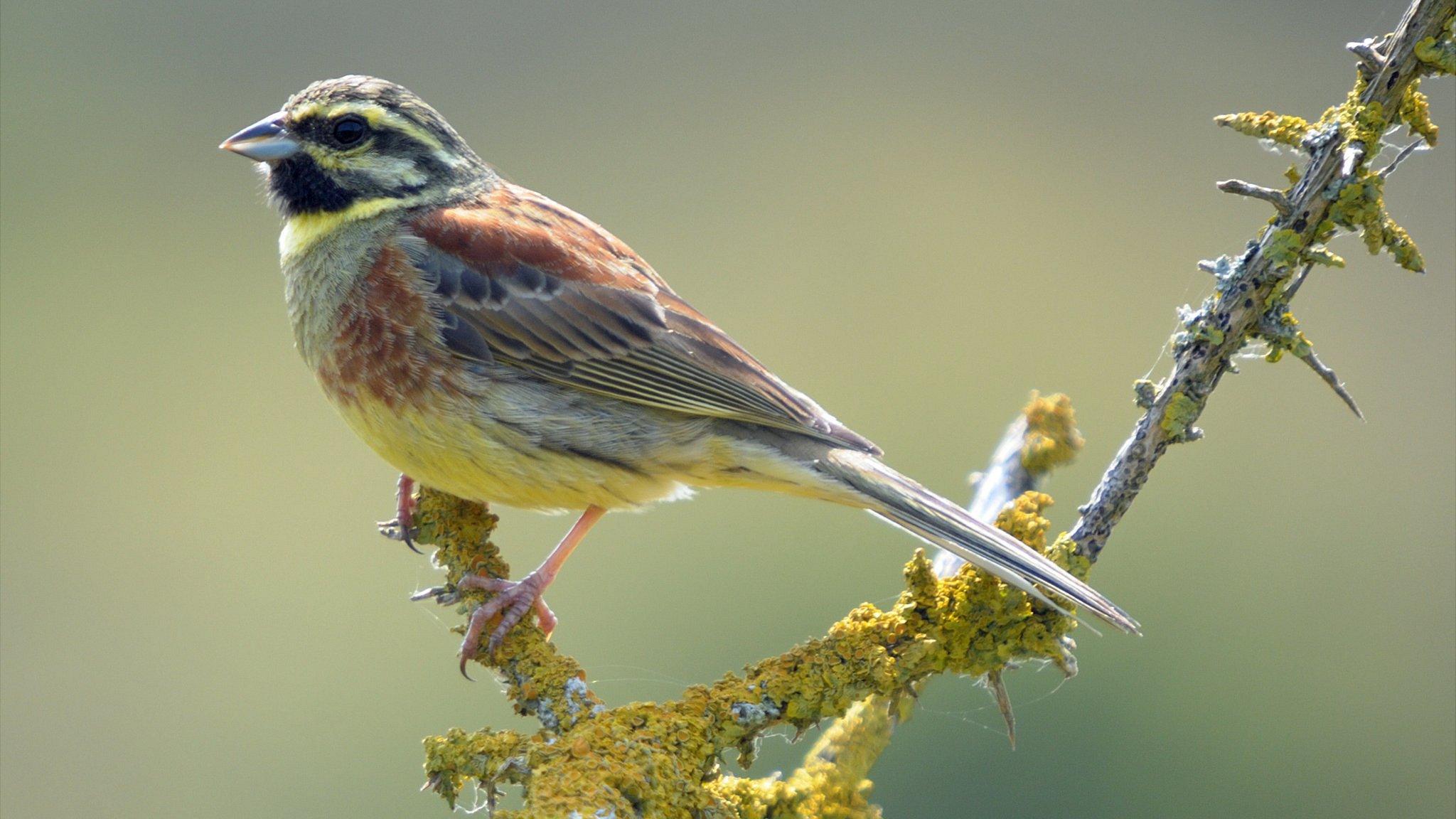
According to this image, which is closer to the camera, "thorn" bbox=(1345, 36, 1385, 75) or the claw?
"thorn" bbox=(1345, 36, 1385, 75)

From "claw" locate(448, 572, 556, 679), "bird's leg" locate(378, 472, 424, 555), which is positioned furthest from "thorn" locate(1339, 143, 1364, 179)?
"bird's leg" locate(378, 472, 424, 555)

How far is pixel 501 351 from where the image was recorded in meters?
4.00

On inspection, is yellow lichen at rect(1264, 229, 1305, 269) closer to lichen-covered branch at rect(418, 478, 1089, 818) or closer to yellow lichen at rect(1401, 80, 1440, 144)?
yellow lichen at rect(1401, 80, 1440, 144)

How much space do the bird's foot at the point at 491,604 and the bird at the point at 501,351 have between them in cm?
7

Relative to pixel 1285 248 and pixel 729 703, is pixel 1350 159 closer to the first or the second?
pixel 1285 248

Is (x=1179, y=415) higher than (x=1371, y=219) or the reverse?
the reverse

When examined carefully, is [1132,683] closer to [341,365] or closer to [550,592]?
[550,592]

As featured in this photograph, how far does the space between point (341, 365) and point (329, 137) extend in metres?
0.70

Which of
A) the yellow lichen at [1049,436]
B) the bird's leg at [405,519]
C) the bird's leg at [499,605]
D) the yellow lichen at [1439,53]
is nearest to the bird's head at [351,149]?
the bird's leg at [405,519]

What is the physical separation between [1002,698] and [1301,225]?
1063mm

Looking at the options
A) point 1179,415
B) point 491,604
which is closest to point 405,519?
point 491,604

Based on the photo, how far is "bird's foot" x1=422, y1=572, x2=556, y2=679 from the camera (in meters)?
3.29

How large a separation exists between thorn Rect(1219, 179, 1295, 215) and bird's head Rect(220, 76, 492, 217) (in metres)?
2.43

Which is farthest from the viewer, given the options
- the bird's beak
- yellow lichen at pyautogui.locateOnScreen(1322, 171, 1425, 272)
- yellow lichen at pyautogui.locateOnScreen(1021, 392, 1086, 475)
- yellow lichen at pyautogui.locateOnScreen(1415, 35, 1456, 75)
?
the bird's beak
